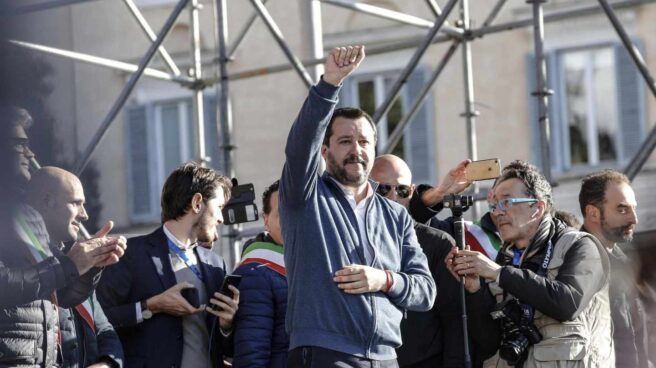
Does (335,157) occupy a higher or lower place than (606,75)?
lower

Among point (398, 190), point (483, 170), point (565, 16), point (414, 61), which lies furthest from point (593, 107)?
point (483, 170)

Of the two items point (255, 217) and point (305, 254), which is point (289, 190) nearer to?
point (305, 254)

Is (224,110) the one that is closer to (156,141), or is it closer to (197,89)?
(197,89)

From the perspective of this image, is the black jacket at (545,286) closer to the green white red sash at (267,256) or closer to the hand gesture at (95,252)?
the green white red sash at (267,256)

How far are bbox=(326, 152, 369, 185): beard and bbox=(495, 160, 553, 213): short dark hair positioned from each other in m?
1.08

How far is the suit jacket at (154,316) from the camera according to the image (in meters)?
4.66

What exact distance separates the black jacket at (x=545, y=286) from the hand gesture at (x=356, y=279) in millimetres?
847

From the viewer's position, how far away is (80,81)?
2.66 metres

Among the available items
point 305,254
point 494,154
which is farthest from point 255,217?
point 494,154

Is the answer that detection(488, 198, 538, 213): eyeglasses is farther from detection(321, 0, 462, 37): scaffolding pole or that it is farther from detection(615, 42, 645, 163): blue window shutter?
detection(615, 42, 645, 163): blue window shutter

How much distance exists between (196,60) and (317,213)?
500 cm

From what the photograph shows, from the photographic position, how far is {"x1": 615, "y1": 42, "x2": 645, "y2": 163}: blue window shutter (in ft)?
51.0

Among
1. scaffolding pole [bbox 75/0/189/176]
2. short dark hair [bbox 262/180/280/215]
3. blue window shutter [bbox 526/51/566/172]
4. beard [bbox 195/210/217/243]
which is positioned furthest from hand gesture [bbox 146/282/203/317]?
blue window shutter [bbox 526/51/566/172]

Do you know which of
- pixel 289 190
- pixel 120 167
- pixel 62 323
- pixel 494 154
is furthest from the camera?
pixel 120 167
